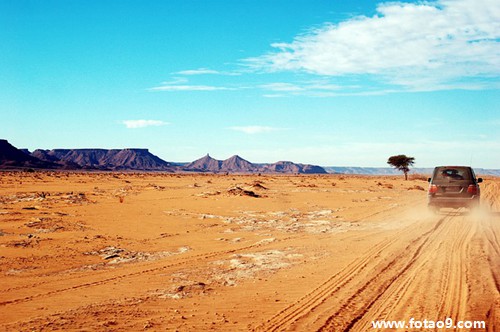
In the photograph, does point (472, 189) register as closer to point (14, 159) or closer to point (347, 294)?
point (347, 294)

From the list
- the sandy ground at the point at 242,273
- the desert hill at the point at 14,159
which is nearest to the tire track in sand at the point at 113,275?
the sandy ground at the point at 242,273

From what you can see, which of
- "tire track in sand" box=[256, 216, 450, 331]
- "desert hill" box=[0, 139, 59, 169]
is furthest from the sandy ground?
"desert hill" box=[0, 139, 59, 169]

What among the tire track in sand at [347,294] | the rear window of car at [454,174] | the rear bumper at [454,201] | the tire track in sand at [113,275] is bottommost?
the tire track in sand at [113,275]

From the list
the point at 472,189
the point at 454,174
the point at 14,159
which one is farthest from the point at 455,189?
the point at 14,159

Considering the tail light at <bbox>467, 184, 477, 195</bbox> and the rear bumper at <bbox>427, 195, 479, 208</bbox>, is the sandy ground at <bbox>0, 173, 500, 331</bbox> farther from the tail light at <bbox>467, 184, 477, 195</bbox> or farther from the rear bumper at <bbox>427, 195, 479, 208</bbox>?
the tail light at <bbox>467, 184, 477, 195</bbox>

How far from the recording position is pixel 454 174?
58.0 feet

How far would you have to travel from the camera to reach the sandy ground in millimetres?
6062

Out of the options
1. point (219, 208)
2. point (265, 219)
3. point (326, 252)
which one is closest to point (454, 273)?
point (326, 252)

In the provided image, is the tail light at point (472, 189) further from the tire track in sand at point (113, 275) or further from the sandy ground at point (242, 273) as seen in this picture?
the tire track in sand at point (113, 275)

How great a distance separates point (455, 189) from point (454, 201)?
543 millimetres

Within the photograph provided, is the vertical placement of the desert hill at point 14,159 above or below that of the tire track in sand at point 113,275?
above

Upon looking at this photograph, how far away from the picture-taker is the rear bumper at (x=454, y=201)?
16.7 metres

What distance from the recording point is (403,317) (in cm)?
584

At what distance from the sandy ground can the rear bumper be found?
71 cm
